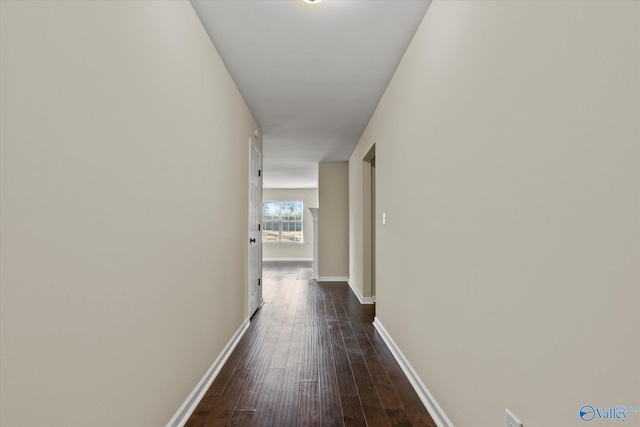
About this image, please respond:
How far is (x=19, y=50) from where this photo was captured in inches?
34.5

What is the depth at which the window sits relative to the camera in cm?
1165

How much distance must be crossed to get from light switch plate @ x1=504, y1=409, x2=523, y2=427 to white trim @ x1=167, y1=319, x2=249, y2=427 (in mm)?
1504

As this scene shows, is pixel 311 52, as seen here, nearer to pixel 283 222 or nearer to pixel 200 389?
pixel 200 389

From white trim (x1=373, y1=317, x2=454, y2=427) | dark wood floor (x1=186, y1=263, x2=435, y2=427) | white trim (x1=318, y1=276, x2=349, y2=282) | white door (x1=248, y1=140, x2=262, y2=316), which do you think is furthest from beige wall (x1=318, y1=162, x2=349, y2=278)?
white trim (x1=373, y1=317, x2=454, y2=427)

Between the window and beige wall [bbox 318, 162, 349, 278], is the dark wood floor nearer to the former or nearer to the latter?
beige wall [bbox 318, 162, 349, 278]

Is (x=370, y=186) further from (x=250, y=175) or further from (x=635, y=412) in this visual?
(x=635, y=412)

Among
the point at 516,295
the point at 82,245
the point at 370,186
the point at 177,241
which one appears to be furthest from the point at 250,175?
the point at 516,295

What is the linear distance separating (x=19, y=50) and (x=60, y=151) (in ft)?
0.86

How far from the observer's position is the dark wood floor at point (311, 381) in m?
1.93

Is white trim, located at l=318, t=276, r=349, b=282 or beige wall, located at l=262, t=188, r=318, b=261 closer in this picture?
white trim, located at l=318, t=276, r=349, b=282

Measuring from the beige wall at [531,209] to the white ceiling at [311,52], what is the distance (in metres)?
0.36

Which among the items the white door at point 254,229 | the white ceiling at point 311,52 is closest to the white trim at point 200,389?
the white door at point 254,229

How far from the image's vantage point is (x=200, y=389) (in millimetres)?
2143

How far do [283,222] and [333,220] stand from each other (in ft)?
16.6
